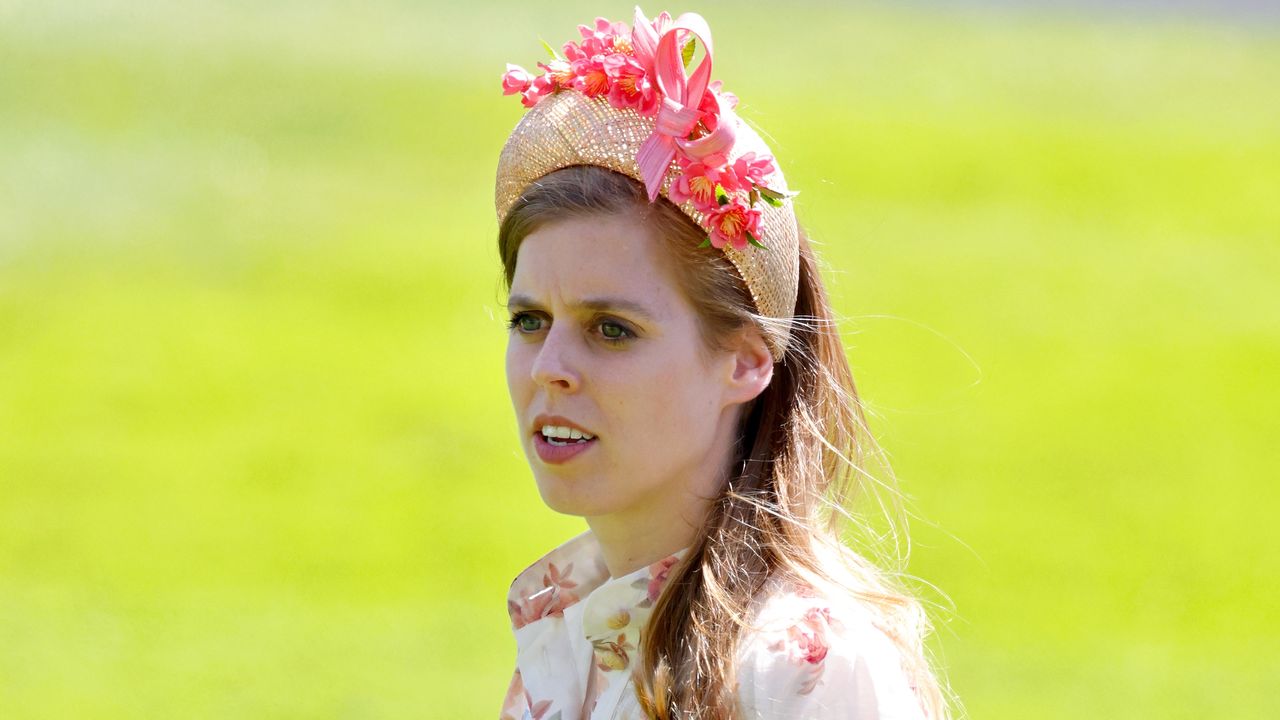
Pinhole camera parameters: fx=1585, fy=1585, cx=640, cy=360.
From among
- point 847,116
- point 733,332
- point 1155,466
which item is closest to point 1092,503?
point 1155,466

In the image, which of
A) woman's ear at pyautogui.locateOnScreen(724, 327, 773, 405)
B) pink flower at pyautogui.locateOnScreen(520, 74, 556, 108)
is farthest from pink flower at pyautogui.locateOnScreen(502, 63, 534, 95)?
woman's ear at pyautogui.locateOnScreen(724, 327, 773, 405)

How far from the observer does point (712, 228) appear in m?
2.32

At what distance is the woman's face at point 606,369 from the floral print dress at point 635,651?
17 cm

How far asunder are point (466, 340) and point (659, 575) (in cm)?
861

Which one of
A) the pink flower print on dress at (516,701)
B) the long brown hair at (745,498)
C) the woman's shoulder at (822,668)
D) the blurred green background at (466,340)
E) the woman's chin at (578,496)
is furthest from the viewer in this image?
the blurred green background at (466,340)

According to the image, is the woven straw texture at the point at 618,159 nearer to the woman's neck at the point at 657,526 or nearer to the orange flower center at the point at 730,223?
the orange flower center at the point at 730,223

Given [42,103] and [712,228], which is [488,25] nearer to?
[42,103]

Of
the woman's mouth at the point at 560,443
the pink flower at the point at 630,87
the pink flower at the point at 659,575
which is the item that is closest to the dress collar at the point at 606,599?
the pink flower at the point at 659,575

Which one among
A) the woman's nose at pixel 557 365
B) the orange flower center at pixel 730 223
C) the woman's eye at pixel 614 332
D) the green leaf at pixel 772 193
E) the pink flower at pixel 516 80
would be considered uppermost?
the pink flower at pixel 516 80

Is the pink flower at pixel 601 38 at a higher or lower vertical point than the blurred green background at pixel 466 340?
lower

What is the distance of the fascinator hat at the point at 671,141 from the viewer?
2.32 m

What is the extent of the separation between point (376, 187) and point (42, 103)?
3066 millimetres

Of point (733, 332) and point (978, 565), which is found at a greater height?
point (978, 565)

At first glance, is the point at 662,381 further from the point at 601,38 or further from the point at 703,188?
the point at 601,38
